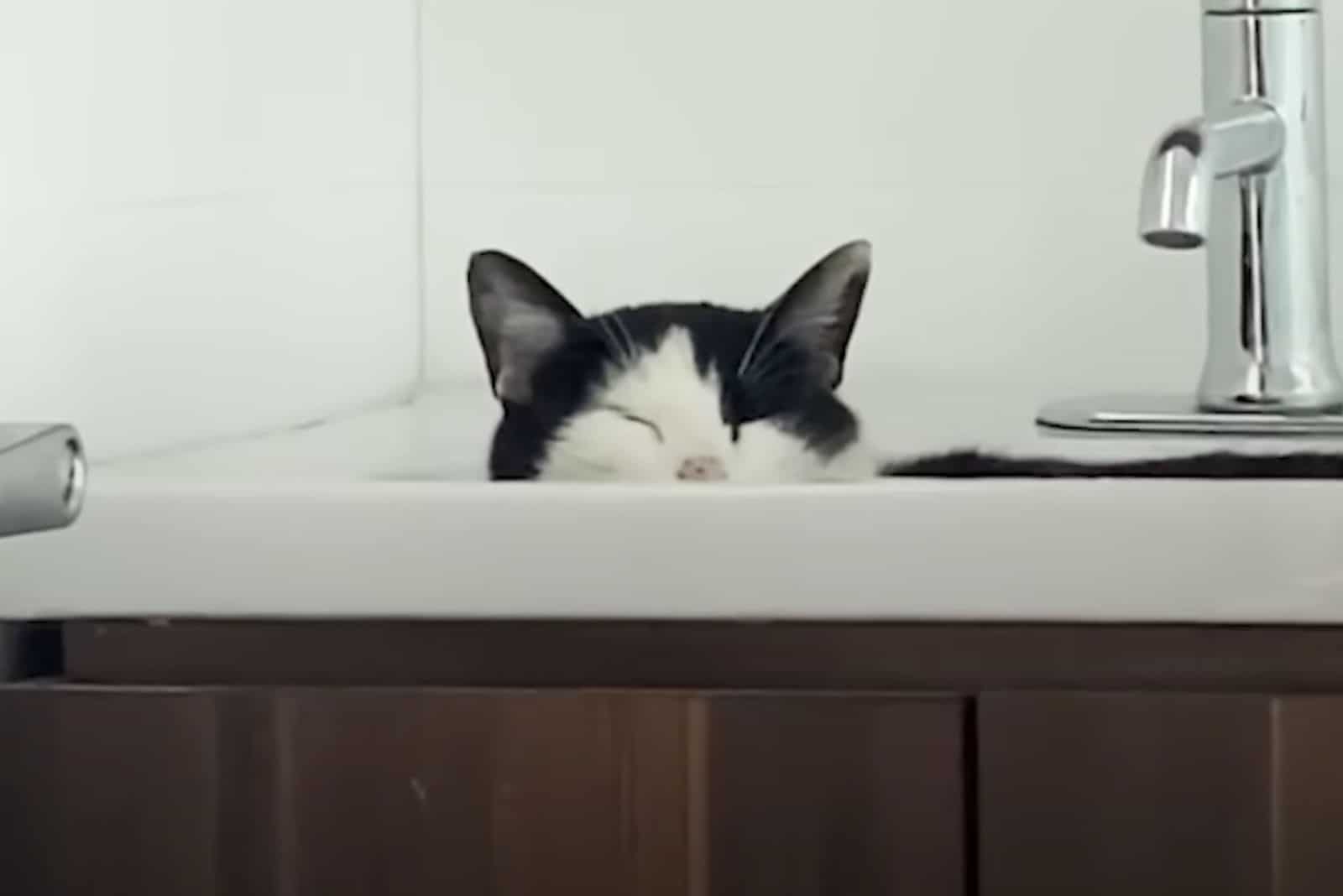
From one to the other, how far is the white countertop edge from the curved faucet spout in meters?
0.24

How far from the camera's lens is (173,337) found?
998 millimetres

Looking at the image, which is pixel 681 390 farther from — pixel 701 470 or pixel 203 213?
pixel 203 213

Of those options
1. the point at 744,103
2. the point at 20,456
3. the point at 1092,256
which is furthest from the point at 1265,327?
the point at 20,456

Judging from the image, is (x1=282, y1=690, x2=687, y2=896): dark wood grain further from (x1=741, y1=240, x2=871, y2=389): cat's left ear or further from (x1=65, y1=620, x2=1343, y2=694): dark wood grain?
(x1=741, y1=240, x2=871, y2=389): cat's left ear

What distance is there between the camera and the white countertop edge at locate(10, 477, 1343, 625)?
27.4 inches

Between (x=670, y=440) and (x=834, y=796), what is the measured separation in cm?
26

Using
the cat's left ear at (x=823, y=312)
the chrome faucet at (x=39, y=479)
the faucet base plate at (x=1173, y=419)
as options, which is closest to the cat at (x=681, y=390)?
the cat's left ear at (x=823, y=312)

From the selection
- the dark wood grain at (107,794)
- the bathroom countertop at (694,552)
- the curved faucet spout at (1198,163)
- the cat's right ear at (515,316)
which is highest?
the curved faucet spout at (1198,163)

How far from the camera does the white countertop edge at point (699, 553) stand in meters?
0.69

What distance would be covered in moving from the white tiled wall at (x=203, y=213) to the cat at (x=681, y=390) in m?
0.14

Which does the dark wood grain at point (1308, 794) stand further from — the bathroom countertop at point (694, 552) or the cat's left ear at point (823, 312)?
the cat's left ear at point (823, 312)

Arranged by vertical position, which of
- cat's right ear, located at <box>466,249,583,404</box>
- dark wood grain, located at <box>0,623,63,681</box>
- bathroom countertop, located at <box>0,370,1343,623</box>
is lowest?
dark wood grain, located at <box>0,623,63,681</box>

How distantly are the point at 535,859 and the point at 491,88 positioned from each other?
71cm

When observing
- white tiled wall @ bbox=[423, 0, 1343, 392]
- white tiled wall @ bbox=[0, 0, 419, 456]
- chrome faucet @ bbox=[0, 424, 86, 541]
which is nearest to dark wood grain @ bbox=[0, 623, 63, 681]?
white tiled wall @ bbox=[0, 0, 419, 456]
